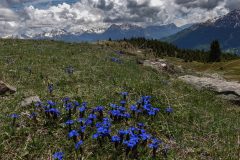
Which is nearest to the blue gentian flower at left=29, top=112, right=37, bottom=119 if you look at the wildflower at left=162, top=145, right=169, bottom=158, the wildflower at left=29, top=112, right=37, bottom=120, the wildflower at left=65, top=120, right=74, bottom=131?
the wildflower at left=29, top=112, right=37, bottom=120

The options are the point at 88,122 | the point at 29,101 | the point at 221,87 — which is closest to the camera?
the point at 88,122

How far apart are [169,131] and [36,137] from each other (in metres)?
3.45

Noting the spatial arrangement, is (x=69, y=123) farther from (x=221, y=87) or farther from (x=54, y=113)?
(x=221, y=87)

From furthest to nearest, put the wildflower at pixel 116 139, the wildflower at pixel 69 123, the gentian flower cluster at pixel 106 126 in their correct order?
the wildflower at pixel 69 123 < the gentian flower cluster at pixel 106 126 < the wildflower at pixel 116 139

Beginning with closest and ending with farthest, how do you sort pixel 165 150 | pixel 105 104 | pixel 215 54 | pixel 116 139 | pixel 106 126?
pixel 116 139, pixel 165 150, pixel 106 126, pixel 105 104, pixel 215 54

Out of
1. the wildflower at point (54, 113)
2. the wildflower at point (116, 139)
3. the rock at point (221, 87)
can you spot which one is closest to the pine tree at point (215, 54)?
the rock at point (221, 87)

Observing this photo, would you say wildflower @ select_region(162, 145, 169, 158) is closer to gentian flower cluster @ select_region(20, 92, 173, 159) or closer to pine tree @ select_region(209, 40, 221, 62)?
gentian flower cluster @ select_region(20, 92, 173, 159)

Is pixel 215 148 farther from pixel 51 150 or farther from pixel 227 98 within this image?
pixel 227 98

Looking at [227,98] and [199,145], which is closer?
[199,145]

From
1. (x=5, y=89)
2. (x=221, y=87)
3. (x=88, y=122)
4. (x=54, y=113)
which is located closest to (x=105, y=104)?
(x=54, y=113)

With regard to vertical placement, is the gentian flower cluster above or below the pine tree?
above

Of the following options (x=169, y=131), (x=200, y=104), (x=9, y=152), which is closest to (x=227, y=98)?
(x=200, y=104)

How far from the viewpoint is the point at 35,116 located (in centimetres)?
934

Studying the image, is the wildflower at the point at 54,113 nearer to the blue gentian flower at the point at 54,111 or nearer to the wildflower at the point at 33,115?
the blue gentian flower at the point at 54,111
